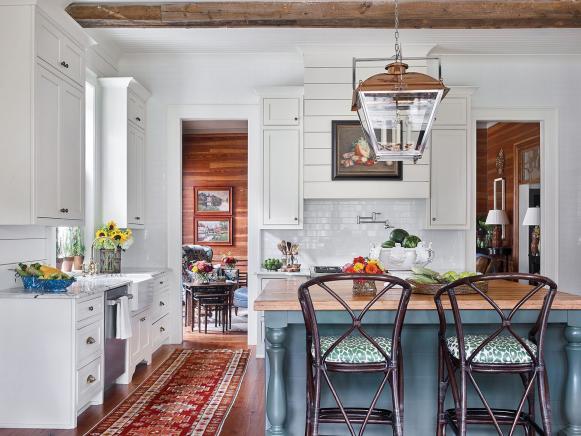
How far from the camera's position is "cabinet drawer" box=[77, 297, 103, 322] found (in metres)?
3.57

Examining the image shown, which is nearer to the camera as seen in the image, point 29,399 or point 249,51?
point 29,399

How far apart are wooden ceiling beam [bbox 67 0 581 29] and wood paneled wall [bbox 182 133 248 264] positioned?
16.1ft

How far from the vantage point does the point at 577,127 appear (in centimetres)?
608

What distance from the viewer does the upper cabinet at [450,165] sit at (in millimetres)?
5629

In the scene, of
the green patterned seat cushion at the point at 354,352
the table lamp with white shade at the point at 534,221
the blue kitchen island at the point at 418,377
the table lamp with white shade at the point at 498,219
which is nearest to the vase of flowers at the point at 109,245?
the blue kitchen island at the point at 418,377

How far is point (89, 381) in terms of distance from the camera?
3.78 m

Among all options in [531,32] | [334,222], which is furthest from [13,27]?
[531,32]

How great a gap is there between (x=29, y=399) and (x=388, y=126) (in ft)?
8.76

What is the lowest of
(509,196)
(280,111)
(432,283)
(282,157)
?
(432,283)

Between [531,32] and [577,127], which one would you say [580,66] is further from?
[531,32]

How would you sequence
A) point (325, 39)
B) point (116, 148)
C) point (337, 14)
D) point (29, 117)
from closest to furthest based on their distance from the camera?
point (29, 117) → point (337, 14) → point (116, 148) → point (325, 39)

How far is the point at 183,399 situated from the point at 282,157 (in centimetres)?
252

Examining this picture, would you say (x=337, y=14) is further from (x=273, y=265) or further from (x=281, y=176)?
(x=273, y=265)

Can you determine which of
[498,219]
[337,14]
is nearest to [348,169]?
[337,14]
